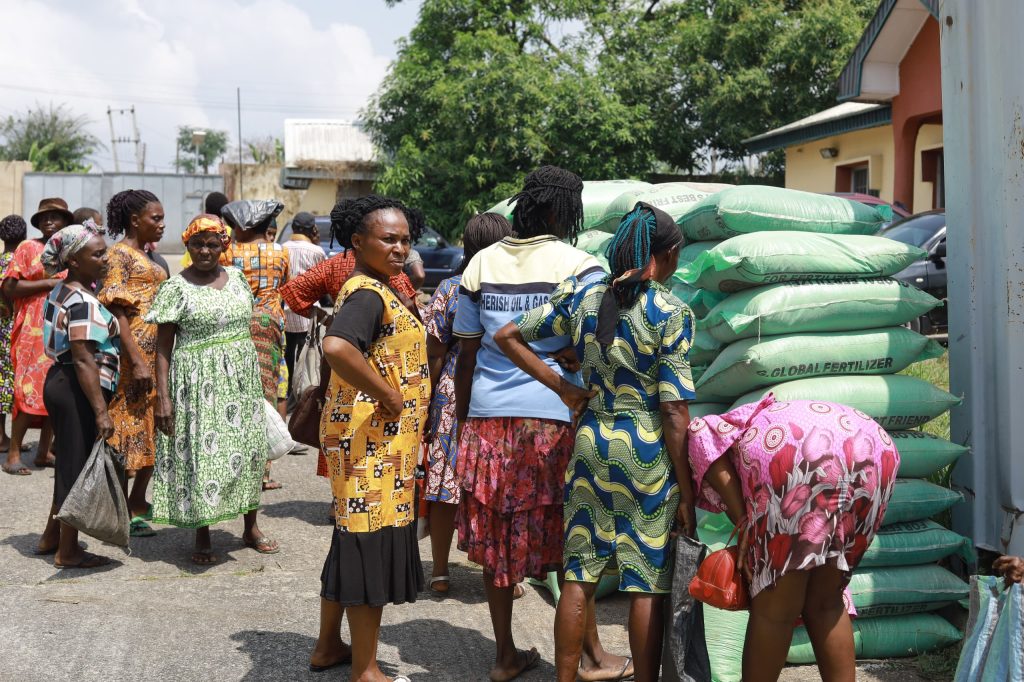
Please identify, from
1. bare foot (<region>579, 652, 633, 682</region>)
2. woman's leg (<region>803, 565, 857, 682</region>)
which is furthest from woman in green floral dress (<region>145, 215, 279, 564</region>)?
woman's leg (<region>803, 565, 857, 682</region>)

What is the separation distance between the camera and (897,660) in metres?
4.08

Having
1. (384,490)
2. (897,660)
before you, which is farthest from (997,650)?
(384,490)

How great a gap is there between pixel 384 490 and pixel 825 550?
5.05ft

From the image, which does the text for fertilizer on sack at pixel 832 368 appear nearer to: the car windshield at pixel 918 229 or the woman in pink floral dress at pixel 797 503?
the woman in pink floral dress at pixel 797 503

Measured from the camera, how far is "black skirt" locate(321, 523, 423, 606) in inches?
146

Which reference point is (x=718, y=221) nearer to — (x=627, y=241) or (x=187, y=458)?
(x=627, y=241)

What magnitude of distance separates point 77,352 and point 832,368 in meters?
3.51

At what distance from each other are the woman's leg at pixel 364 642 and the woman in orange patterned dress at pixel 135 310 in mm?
2183

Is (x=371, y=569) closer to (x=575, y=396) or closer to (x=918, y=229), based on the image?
(x=575, y=396)

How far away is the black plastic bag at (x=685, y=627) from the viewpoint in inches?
128

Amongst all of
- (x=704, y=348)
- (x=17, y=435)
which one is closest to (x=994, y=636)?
(x=704, y=348)

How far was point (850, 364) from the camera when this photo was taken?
4.29m

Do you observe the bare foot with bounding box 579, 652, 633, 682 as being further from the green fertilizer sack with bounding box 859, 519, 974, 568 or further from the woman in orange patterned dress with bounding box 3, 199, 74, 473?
the woman in orange patterned dress with bounding box 3, 199, 74, 473

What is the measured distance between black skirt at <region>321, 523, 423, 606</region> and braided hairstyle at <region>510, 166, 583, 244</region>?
122 centimetres
